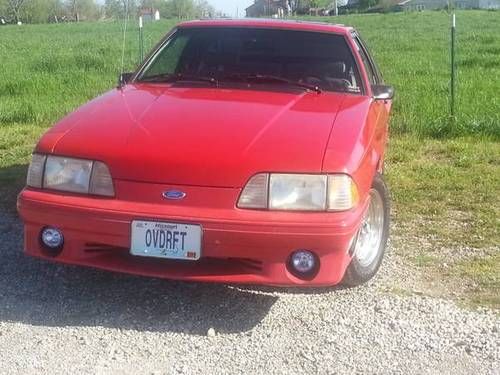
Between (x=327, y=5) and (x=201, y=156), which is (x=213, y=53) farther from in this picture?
(x=327, y=5)

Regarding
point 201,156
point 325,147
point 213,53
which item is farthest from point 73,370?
point 213,53

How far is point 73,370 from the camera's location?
3.24 m

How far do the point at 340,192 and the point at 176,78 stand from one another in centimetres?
165

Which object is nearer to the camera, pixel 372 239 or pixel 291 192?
pixel 291 192

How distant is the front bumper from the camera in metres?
3.46

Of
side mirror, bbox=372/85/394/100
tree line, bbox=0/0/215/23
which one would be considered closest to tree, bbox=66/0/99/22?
tree line, bbox=0/0/215/23

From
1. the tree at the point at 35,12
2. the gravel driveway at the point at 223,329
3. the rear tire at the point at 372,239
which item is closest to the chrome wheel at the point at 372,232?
the rear tire at the point at 372,239

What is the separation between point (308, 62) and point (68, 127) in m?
1.65

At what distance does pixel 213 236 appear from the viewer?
3.48 metres

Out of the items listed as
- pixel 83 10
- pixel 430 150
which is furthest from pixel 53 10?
pixel 430 150

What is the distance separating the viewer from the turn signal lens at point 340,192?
3539 mm

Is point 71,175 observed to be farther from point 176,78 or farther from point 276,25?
point 276,25

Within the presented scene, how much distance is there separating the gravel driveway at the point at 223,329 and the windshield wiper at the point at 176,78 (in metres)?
1.25

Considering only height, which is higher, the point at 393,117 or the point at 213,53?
the point at 213,53
